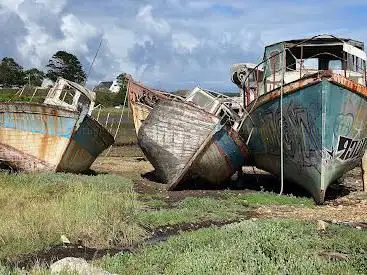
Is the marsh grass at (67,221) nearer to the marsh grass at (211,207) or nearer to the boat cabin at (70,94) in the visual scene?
the marsh grass at (211,207)

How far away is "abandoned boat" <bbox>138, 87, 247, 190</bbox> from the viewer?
53.0 feet

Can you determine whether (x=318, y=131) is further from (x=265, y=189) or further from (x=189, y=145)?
(x=189, y=145)

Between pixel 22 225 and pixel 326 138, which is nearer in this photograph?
pixel 22 225

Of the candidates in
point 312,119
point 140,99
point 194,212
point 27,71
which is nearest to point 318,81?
point 312,119

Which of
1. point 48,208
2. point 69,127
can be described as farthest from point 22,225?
point 69,127

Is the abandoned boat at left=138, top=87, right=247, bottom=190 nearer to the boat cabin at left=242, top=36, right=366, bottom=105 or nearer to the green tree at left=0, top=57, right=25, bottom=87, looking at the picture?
the boat cabin at left=242, top=36, right=366, bottom=105

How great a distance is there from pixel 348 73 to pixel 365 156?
8.23 feet

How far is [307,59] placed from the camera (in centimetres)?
1745

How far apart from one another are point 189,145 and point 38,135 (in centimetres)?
507

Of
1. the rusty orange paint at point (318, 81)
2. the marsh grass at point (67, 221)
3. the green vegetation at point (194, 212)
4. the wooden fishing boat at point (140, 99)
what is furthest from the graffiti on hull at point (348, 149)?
the wooden fishing boat at point (140, 99)

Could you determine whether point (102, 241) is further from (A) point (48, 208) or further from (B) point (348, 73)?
(B) point (348, 73)

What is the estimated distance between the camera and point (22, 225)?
9.41m

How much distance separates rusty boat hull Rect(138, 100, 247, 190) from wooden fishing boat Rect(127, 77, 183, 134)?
4.28m

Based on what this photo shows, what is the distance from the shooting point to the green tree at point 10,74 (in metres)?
71.8
